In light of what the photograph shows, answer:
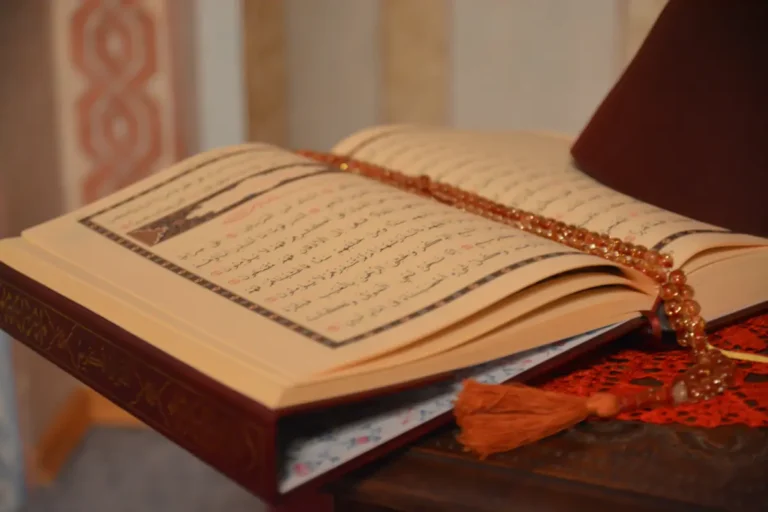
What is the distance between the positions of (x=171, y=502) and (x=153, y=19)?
687 millimetres

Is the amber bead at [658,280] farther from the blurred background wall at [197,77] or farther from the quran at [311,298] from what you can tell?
the blurred background wall at [197,77]

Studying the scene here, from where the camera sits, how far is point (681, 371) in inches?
17.4

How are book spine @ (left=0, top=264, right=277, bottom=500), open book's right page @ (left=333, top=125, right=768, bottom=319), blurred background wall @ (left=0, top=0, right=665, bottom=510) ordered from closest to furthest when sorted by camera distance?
book spine @ (left=0, top=264, right=277, bottom=500), open book's right page @ (left=333, top=125, right=768, bottom=319), blurred background wall @ (left=0, top=0, right=665, bottom=510)

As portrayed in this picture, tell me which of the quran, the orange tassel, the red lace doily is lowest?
the red lace doily

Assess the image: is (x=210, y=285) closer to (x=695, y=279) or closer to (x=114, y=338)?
(x=114, y=338)

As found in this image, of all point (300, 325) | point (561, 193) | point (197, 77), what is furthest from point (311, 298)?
point (197, 77)

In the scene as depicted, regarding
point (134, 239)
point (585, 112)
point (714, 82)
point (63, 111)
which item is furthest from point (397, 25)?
point (134, 239)

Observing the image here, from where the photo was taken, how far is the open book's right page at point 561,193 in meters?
0.48

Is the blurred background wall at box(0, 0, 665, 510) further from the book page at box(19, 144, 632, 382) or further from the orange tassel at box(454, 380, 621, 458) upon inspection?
the orange tassel at box(454, 380, 621, 458)

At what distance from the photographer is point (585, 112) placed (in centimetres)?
116

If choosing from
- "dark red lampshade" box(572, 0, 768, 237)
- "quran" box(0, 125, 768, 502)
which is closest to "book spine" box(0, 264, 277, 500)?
"quran" box(0, 125, 768, 502)

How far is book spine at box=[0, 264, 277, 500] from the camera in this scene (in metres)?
0.32

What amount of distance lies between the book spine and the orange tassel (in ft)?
0.30

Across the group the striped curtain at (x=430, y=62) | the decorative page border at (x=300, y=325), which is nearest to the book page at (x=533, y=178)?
the decorative page border at (x=300, y=325)
